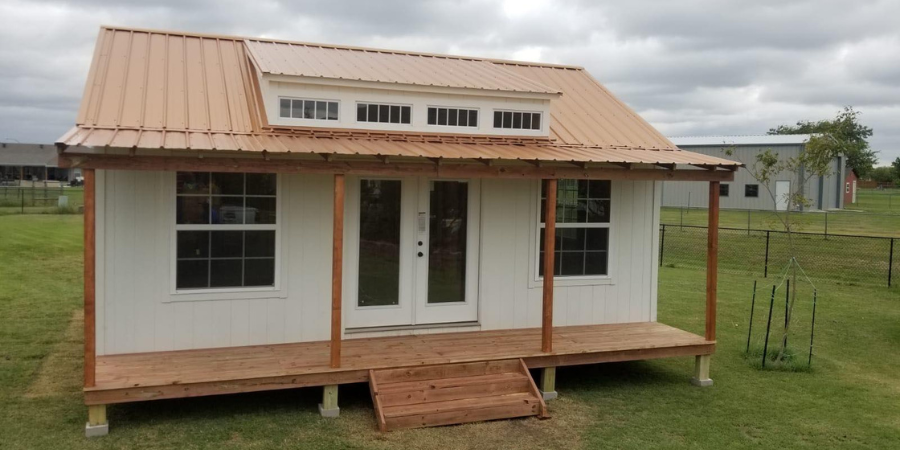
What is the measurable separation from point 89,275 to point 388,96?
3.40m

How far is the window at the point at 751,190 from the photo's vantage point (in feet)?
109

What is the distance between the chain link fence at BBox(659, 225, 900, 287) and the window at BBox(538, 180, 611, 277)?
24.7 ft

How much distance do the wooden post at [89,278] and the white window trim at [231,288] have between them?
112 cm

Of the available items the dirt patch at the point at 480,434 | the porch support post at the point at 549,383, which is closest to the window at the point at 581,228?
the porch support post at the point at 549,383

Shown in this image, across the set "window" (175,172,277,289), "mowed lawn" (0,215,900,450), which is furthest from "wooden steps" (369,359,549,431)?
"window" (175,172,277,289)

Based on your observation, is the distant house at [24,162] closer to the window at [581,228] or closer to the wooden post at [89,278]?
the window at [581,228]

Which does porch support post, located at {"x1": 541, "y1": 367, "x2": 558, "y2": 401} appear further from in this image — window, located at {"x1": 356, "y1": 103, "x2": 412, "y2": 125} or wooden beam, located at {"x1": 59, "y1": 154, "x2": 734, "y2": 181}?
window, located at {"x1": 356, "y1": 103, "x2": 412, "y2": 125}

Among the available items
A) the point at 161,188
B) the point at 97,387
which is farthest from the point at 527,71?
the point at 97,387

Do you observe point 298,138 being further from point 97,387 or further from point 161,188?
point 97,387

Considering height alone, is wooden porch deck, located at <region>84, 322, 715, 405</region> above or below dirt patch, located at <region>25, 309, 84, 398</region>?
above

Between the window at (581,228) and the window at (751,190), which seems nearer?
the window at (581,228)

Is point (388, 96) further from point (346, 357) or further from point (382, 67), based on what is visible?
point (346, 357)

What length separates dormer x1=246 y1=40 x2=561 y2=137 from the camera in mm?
7258

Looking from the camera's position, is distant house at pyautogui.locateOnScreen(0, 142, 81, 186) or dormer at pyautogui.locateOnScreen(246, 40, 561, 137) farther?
distant house at pyautogui.locateOnScreen(0, 142, 81, 186)
